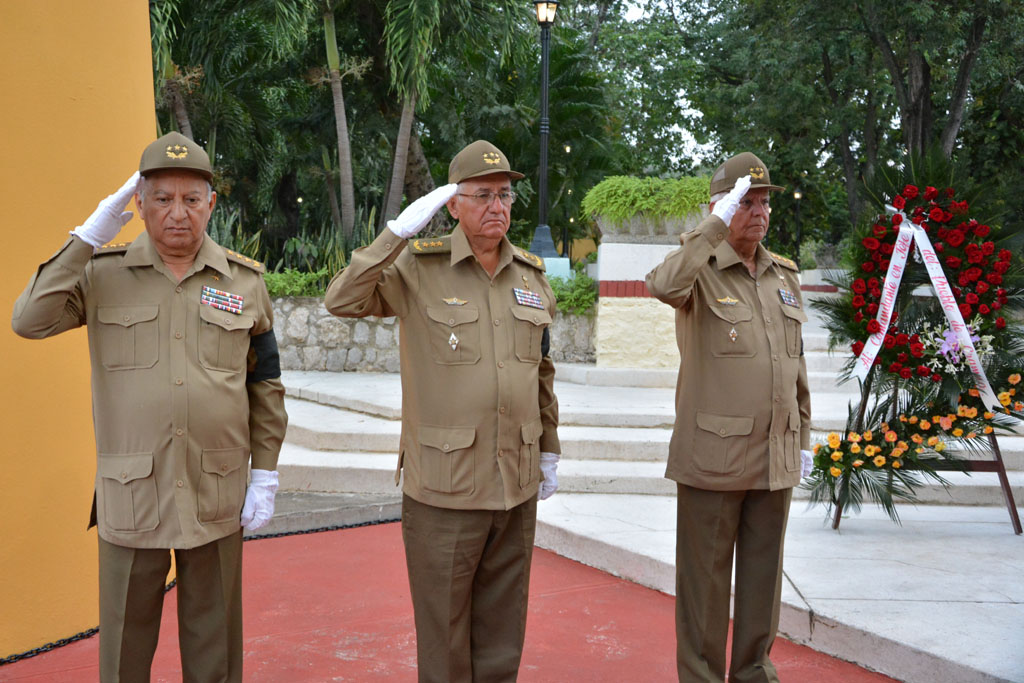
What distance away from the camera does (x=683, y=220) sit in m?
8.82

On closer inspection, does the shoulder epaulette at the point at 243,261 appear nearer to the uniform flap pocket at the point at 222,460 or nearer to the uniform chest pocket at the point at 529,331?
the uniform flap pocket at the point at 222,460

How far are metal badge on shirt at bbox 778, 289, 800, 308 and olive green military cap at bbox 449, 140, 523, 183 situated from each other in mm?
1170

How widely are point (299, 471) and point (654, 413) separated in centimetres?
278

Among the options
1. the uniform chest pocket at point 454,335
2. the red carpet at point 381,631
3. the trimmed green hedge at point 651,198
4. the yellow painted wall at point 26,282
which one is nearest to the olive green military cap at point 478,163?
the uniform chest pocket at point 454,335

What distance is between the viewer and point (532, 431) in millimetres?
3131

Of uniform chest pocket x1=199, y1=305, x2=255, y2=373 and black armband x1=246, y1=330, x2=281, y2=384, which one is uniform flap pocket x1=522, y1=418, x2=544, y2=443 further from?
uniform chest pocket x1=199, y1=305, x2=255, y2=373

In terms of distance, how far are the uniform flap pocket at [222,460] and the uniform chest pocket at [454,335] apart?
0.69m

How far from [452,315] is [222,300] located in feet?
2.37

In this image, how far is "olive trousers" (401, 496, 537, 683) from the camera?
299 centimetres

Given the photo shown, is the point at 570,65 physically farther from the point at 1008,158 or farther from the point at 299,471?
the point at 299,471

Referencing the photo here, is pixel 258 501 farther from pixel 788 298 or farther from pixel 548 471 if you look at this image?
pixel 788 298

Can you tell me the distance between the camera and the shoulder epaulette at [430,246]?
10.1ft

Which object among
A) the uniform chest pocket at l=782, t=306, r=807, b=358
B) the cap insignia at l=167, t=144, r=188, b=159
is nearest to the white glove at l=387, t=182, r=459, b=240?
the cap insignia at l=167, t=144, r=188, b=159

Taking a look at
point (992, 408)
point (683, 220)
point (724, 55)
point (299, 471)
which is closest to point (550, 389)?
point (992, 408)
